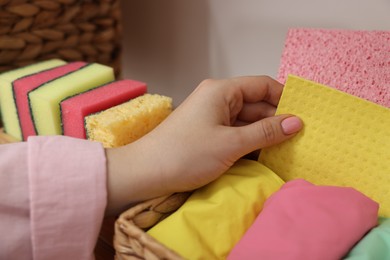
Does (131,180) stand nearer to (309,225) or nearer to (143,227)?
(143,227)

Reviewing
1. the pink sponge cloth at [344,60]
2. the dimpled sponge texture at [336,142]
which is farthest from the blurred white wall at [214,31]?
the dimpled sponge texture at [336,142]

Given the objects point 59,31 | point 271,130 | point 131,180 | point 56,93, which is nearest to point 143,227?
point 131,180

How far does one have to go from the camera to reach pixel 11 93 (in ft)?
2.14

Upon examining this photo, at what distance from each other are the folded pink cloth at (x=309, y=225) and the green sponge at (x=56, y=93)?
0.32 metres

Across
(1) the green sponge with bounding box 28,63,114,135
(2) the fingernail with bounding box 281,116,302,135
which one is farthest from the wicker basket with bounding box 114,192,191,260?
(1) the green sponge with bounding box 28,63,114,135

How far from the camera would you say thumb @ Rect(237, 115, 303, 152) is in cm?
45

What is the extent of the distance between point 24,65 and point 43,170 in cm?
36

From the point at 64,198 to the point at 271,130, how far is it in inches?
8.2

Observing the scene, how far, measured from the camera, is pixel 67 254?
0.44 metres

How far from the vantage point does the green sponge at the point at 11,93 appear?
0.66 m

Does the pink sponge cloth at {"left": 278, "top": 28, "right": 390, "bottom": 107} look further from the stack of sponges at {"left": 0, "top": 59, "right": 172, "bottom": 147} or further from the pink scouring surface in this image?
the pink scouring surface

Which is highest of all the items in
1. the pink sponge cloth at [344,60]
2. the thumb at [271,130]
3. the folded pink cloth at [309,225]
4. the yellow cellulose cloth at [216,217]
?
the pink sponge cloth at [344,60]

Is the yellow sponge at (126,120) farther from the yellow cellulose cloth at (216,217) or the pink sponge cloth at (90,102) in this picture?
the yellow cellulose cloth at (216,217)

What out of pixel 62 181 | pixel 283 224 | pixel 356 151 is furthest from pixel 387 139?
pixel 62 181
